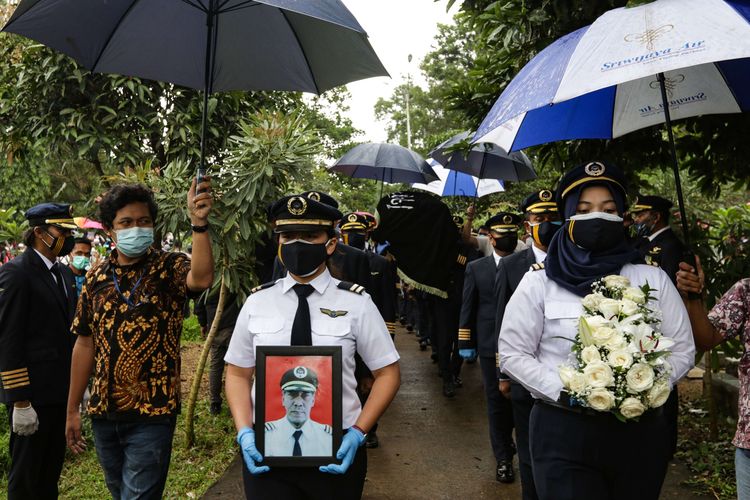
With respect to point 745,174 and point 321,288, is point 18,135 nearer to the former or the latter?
point 321,288

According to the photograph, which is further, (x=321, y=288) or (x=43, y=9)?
(x=43, y=9)

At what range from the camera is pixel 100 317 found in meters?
3.37

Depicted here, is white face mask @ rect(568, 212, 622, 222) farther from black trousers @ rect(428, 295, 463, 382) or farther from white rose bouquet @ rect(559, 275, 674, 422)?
black trousers @ rect(428, 295, 463, 382)

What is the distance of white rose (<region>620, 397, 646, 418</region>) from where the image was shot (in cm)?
255

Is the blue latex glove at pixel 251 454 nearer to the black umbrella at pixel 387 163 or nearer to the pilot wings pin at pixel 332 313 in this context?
the pilot wings pin at pixel 332 313

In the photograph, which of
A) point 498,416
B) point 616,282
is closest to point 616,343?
point 616,282

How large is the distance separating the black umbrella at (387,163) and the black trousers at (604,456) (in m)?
6.22

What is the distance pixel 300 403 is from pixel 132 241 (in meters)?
1.40

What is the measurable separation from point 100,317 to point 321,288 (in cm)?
130

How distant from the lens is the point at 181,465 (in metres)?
5.91

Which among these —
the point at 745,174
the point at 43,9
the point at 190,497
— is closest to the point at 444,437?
the point at 190,497

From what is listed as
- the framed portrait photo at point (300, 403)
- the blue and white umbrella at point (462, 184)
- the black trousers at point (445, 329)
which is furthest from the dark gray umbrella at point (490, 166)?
the framed portrait photo at point (300, 403)

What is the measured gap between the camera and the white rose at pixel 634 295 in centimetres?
270

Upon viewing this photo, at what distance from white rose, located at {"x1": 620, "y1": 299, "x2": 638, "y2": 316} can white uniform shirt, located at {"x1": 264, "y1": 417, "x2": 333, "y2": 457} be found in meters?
1.28
